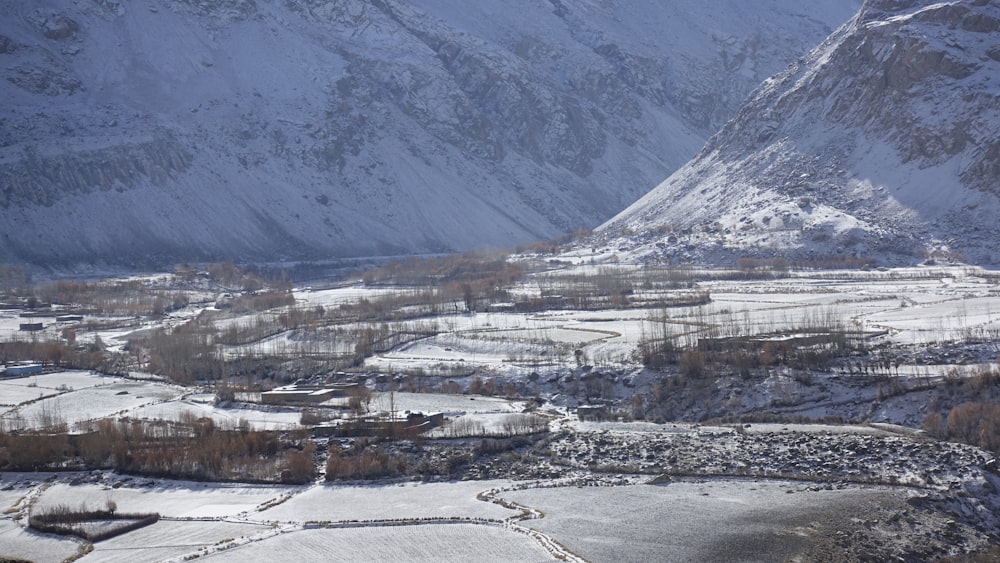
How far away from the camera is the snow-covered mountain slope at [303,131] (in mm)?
128375

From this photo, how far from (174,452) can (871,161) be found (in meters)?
75.3

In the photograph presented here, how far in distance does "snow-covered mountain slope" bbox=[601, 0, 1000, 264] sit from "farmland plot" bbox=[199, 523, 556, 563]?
215 feet

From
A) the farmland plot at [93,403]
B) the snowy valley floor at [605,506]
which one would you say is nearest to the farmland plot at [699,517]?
the snowy valley floor at [605,506]

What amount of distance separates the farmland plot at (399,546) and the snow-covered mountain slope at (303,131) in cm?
9384

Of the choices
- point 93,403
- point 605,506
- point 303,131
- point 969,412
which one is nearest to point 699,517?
point 605,506

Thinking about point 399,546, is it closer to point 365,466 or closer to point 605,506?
point 605,506

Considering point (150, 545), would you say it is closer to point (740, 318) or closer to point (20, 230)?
point (740, 318)

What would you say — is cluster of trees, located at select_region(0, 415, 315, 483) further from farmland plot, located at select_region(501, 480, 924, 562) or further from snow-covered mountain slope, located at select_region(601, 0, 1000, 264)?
snow-covered mountain slope, located at select_region(601, 0, 1000, 264)

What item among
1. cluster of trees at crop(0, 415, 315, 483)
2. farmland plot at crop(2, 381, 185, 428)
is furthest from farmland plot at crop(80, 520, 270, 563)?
farmland plot at crop(2, 381, 185, 428)

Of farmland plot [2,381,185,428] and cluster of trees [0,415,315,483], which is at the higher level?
farmland plot [2,381,185,428]

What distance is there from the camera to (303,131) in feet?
493

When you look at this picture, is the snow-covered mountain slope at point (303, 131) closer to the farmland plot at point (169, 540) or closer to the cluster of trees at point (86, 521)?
the cluster of trees at point (86, 521)

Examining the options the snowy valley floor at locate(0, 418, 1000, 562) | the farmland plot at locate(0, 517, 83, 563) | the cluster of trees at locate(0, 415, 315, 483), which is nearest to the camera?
the snowy valley floor at locate(0, 418, 1000, 562)

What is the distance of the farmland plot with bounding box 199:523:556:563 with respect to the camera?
28.1 meters
